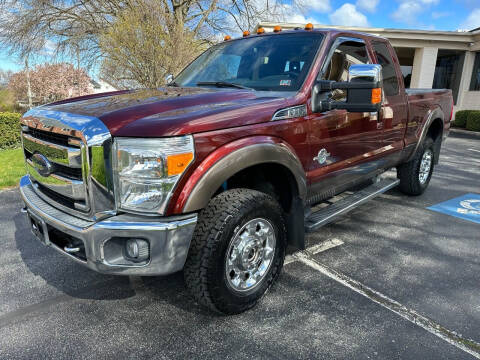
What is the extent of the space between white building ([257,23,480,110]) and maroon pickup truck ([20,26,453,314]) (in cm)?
1353

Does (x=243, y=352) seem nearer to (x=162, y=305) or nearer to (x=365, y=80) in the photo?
(x=162, y=305)

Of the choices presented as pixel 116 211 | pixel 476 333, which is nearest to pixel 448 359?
pixel 476 333

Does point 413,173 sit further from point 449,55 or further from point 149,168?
point 449,55

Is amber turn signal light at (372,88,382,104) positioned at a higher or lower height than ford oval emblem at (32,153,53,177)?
higher

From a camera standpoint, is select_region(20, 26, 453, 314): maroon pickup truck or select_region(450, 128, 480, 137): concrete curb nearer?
select_region(20, 26, 453, 314): maroon pickup truck

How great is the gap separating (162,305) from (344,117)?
6.97 feet

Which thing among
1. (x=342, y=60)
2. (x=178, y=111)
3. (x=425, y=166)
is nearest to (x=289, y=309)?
(x=178, y=111)

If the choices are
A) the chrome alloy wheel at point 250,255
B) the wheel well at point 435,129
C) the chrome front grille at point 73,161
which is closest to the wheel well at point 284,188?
the chrome alloy wheel at point 250,255

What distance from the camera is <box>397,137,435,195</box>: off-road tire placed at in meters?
4.80

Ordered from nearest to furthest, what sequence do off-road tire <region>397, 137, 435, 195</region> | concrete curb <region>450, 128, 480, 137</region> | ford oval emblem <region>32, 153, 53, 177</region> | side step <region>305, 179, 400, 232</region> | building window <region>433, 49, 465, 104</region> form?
ford oval emblem <region>32, 153, 53, 177</region> < side step <region>305, 179, 400, 232</region> < off-road tire <region>397, 137, 435, 195</region> < concrete curb <region>450, 128, 480, 137</region> < building window <region>433, 49, 465, 104</region>

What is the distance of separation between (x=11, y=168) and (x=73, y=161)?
564 cm

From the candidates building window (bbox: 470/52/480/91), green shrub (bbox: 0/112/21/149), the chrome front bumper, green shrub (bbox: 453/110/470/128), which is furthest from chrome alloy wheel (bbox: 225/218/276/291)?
building window (bbox: 470/52/480/91)

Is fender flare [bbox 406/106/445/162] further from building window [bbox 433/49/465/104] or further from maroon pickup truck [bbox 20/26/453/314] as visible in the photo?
building window [bbox 433/49/465/104]

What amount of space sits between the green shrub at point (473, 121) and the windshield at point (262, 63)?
13176 mm
